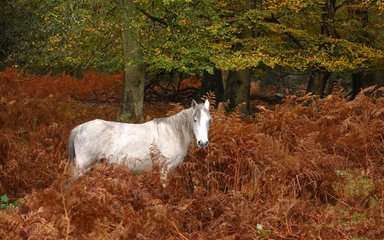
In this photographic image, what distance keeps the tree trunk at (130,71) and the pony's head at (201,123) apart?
6094 mm

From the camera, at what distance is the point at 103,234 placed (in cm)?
627

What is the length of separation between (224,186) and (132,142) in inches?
76.0

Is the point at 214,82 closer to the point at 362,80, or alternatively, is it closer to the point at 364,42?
the point at 364,42

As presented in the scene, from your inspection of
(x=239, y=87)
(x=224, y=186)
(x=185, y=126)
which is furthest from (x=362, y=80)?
(x=185, y=126)

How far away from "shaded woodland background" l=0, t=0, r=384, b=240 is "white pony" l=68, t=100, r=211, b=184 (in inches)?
17.2

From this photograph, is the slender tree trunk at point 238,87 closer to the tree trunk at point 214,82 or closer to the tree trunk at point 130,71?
the tree trunk at point 214,82

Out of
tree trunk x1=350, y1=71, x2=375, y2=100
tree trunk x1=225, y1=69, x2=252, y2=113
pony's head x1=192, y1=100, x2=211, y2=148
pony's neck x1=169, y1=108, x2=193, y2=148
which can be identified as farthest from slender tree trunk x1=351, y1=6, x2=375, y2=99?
pony's head x1=192, y1=100, x2=211, y2=148

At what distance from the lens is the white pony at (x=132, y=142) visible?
31.2 feet

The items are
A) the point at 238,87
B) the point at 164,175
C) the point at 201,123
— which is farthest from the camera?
the point at 238,87

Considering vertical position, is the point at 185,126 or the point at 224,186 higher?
the point at 185,126

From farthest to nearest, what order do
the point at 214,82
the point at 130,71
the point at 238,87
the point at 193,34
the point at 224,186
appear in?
1. the point at 214,82
2. the point at 238,87
3. the point at 130,71
4. the point at 193,34
5. the point at 224,186

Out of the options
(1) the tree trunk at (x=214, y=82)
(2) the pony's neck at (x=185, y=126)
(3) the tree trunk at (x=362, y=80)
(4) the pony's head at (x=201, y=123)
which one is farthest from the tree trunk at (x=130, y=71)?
(3) the tree trunk at (x=362, y=80)

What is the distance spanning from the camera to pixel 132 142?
9641 millimetres

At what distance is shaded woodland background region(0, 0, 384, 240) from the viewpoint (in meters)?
6.98
